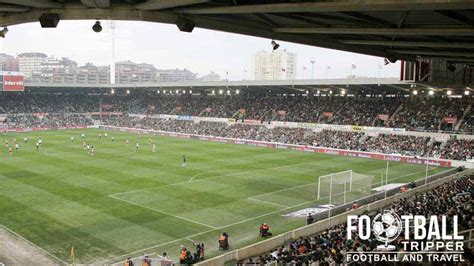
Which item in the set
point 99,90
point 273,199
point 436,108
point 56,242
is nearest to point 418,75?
point 273,199

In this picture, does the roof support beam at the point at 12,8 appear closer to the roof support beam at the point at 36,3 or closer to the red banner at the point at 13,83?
the roof support beam at the point at 36,3

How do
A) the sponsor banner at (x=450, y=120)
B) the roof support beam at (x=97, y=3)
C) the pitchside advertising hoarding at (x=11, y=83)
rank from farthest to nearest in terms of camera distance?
the pitchside advertising hoarding at (x=11, y=83), the sponsor banner at (x=450, y=120), the roof support beam at (x=97, y=3)

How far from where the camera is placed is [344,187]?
97.7 feet

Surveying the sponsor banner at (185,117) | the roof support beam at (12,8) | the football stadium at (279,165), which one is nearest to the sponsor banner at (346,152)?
the football stadium at (279,165)

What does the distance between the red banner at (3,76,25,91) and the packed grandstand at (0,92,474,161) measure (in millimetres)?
6847

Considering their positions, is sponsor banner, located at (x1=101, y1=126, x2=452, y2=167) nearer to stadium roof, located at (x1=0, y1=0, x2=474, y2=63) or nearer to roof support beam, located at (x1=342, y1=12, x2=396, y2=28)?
stadium roof, located at (x1=0, y1=0, x2=474, y2=63)

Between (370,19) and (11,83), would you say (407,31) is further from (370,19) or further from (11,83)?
(11,83)

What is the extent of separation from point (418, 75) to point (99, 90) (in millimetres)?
86363

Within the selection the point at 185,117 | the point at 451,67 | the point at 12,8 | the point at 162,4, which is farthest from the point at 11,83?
the point at 162,4

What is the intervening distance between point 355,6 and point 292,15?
3358 mm

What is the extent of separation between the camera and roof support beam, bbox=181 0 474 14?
8671mm

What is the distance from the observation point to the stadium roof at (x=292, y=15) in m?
9.95

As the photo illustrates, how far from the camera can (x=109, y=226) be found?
23.2 metres

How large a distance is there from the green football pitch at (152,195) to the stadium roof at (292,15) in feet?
35.6
